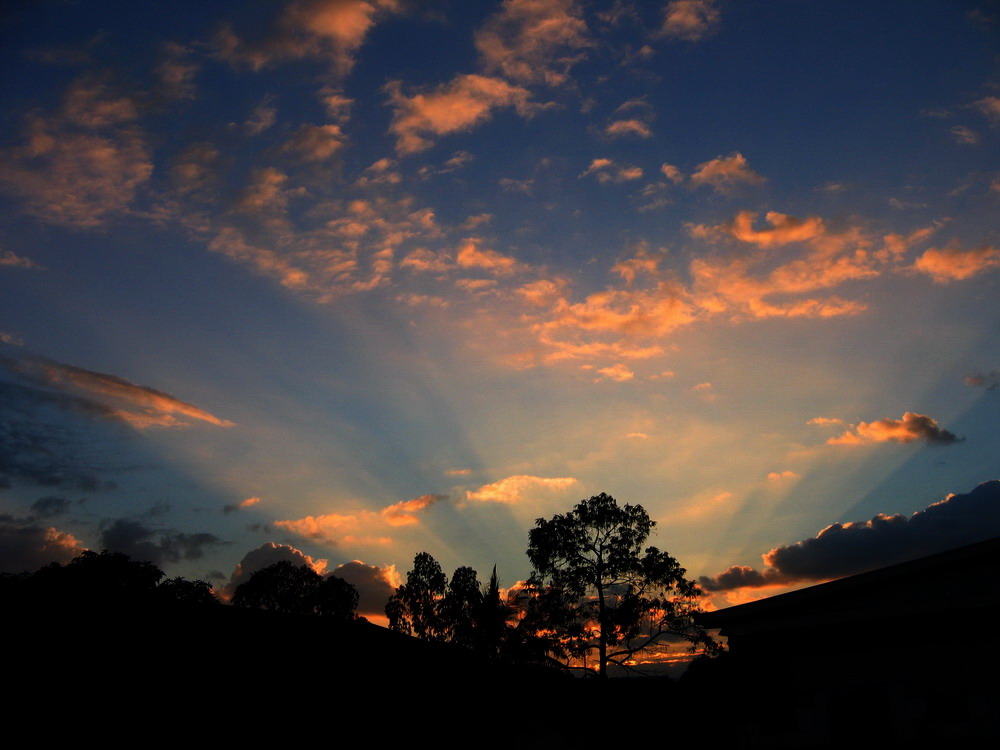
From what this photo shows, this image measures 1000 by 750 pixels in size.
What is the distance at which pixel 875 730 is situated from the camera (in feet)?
35.1

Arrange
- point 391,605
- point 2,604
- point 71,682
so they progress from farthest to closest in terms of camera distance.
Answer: point 391,605 < point 2,604 < point 71,682

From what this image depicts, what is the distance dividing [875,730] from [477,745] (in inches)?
573

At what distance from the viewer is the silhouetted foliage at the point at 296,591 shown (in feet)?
205

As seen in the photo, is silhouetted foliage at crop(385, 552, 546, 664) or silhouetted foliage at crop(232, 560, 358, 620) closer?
silhouetted foliage at crop(385, 552, 546, 664)

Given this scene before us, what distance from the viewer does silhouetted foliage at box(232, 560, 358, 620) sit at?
6259 cm

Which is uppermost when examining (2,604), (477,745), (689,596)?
(689,596)

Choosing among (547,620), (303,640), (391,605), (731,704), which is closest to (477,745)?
(303,640)

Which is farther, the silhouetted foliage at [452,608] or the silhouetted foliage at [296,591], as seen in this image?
the silhouetted foliage at [296,591]

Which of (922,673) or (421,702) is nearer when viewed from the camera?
(922,673)

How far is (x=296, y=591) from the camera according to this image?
63.5 metres

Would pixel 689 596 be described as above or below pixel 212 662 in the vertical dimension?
above

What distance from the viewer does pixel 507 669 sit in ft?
80.5

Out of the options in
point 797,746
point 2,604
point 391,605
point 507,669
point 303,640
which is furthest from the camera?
point 391,605

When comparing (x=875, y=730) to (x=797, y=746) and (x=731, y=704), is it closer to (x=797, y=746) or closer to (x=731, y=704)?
(x=797, y=746)
